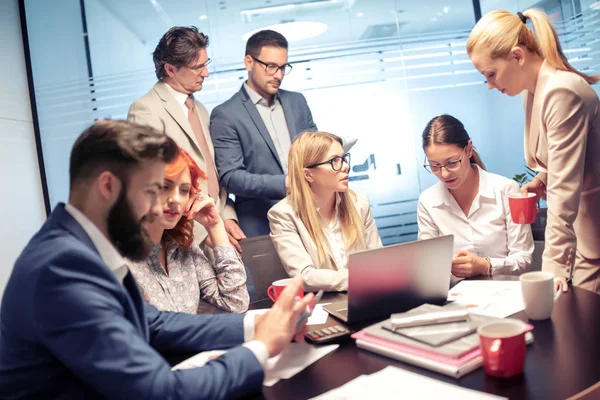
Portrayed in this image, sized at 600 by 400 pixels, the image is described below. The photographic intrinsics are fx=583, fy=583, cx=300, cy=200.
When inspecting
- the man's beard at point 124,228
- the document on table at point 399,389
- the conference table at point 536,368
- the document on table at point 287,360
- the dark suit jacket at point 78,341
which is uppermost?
the man's beard at point 124,228

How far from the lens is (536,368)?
3.67 ft

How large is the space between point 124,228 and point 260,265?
1.34 m

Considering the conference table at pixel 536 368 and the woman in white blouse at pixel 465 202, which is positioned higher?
the woman in white blouse at pixel 465 202

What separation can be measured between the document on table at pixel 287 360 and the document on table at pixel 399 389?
16 cm

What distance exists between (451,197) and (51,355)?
1.96 metres

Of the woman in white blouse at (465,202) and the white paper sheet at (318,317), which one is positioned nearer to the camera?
the white paper sheet at (318,317)

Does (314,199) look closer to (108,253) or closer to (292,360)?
(292,360)

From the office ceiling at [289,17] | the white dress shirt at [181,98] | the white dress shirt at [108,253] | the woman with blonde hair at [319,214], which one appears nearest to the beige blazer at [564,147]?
the woman with blonde hair at [319,214]

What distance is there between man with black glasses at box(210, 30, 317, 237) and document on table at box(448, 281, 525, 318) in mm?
1323

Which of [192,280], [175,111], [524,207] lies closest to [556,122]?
[524,207]

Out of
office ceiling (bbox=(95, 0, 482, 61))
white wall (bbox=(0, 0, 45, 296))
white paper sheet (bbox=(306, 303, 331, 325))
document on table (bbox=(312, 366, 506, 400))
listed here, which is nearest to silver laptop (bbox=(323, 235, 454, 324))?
white paper sheet (bbox=(306, 303, 331, 325))

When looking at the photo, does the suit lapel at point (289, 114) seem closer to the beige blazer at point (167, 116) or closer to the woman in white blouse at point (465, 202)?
the beige blazer at point (167, 116)

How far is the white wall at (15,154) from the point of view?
370 centimetres

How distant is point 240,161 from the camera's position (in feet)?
10.1
